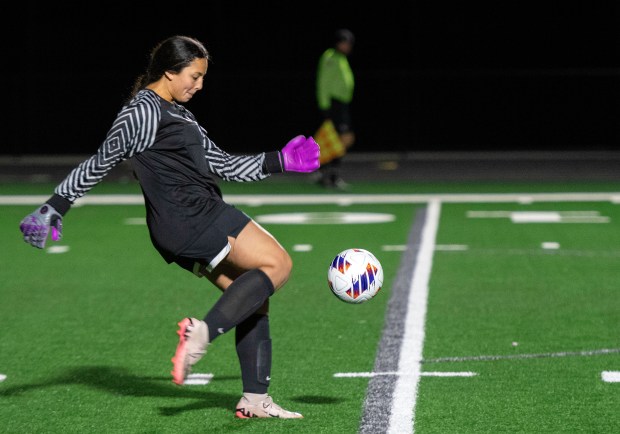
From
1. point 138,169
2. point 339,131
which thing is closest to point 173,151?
point 138,169

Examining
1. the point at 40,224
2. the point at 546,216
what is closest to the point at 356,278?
Result: the point at 40,224

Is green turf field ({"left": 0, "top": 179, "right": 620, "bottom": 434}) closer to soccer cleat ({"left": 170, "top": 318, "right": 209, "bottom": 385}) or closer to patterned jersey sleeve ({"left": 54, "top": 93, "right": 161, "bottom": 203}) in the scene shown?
soccer cleat ({"left": 170, "top": 318, "right": 209, "bottom": 385})

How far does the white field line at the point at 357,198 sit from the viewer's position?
56.0ft

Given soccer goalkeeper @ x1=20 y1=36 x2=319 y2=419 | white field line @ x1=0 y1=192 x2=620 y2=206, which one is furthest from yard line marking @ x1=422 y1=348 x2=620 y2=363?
white field line @ x1=0 y1=192 x2=620 y2=206

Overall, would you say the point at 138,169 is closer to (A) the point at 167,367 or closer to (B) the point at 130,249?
(A) the point at 167,367

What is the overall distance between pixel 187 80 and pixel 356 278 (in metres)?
1.31

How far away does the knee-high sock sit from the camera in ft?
18.3

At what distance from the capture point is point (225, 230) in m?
5.34

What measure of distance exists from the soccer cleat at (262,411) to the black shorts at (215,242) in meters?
0.65

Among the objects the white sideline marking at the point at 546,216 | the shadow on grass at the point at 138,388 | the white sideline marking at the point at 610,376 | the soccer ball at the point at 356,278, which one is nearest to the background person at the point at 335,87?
the white sideline marking at the point at 546,216

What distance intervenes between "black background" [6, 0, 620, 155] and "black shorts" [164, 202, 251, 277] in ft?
68.4

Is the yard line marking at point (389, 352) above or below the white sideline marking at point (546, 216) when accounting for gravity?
above

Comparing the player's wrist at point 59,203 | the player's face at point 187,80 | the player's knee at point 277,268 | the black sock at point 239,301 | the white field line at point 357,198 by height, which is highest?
the player's face at point 187,80

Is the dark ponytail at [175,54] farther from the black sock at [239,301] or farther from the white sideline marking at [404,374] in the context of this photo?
the white sideline marking at [404,374]
